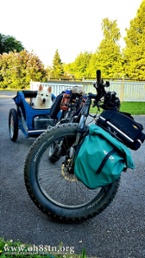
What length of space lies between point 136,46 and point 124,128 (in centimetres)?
1641

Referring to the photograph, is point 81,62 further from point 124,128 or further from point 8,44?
point 124,128

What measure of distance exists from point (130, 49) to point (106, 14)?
5886mm

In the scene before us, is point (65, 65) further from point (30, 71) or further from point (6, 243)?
point (6, 243)

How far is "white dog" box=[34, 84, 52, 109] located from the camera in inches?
145

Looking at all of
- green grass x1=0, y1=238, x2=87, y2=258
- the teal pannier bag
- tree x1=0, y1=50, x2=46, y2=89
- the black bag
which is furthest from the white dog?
tree x1=0, y1=50, x2=46, y2=89

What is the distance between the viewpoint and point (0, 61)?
1955 centimetres

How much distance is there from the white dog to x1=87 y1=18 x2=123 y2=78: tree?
1585 centimetres

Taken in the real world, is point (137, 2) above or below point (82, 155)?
above

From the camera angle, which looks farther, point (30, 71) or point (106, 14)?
point (106, 14)

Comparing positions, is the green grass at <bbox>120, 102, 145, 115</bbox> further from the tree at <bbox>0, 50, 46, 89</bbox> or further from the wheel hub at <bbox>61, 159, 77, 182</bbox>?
the tree at <bbox>0, 50, 46, 89</bbox>

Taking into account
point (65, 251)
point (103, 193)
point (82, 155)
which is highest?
point (82, 155)

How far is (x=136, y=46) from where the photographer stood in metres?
16.2

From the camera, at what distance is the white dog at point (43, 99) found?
3680 mm

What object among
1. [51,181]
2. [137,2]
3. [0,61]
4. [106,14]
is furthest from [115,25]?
[51,181]
